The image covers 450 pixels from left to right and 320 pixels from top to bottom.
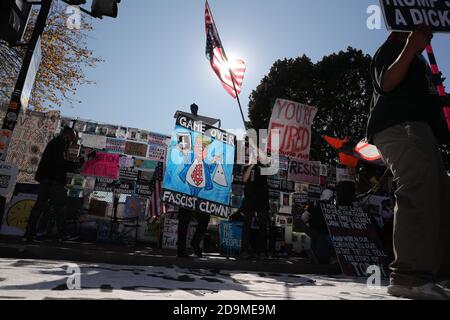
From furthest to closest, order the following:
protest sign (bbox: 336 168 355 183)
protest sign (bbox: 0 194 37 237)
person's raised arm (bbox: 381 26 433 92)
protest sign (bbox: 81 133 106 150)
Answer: protest sign (bbox: 336 168 355 183)
protest sign (bbox: 81 133 106 150)
protest sign (bbox: 0 194 37 237)
person's raised arm (bbox: 381 26 433 92)

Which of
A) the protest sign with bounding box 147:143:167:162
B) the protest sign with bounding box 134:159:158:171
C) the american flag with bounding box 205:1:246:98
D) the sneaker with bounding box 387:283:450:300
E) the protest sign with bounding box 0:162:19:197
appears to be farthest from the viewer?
the american flag with bounding box 205:1:246:98

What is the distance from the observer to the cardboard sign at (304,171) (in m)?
9.20

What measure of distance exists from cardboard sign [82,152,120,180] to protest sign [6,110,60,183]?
108 centimetres

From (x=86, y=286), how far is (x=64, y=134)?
14.2ft

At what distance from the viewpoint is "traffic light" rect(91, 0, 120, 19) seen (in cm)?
518

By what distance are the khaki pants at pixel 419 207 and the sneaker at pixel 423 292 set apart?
4 cm

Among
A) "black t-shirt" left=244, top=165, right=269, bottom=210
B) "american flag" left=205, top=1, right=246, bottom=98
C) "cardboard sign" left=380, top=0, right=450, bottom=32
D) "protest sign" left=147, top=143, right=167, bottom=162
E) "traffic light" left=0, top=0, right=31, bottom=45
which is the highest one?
"american flag" left=205, top=1, right=246, bottom=98

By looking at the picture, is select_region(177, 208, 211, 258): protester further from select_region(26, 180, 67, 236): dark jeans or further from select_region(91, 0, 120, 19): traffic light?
select_region(91, 0, 120, 19): traffic light

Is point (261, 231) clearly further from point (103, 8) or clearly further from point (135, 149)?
point (103, 8)

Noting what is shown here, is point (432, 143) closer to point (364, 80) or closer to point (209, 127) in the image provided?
point (209, 127)

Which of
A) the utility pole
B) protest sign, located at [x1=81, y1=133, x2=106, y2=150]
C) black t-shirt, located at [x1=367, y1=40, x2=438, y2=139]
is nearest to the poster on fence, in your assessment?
the utility pole
